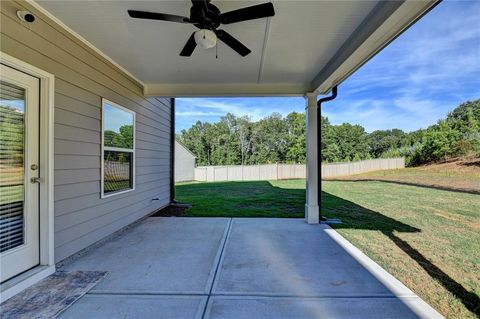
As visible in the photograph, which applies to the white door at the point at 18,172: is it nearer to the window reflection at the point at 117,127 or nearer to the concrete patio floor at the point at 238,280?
the concrete patio floor at the point at 238,280

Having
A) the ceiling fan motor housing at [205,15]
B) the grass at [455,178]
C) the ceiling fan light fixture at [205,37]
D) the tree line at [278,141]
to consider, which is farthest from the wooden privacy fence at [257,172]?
the ceiling fan motor housing at [205,15]

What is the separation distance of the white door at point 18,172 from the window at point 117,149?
1.24 meters

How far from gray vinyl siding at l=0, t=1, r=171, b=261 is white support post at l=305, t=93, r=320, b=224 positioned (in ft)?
11.3

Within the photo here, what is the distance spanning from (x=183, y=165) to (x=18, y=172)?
16493 millimetres

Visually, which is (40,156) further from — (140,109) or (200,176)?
(200,176)

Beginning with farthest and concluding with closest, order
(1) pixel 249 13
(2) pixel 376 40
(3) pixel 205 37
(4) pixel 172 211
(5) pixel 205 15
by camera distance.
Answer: (4) pixel 172 211, (2) pixel 376 40, (3) pixel 205 37, (5) pixel 205 15, (1) pixel 249 13

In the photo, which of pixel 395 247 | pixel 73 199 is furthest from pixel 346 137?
pixel 73 199

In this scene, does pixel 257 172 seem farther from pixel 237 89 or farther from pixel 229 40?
pixel 229 40

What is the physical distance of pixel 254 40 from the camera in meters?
3.41

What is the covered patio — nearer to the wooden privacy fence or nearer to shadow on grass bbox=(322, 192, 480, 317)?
shadow on grass bbox=(322, 192, 480, 317)

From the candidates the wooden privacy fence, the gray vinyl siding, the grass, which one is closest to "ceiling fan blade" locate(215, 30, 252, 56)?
the gray vinyl siding

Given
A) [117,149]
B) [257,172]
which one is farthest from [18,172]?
[257,172]

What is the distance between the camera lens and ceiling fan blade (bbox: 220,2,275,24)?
85.6 inches

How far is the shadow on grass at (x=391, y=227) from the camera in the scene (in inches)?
99.9
